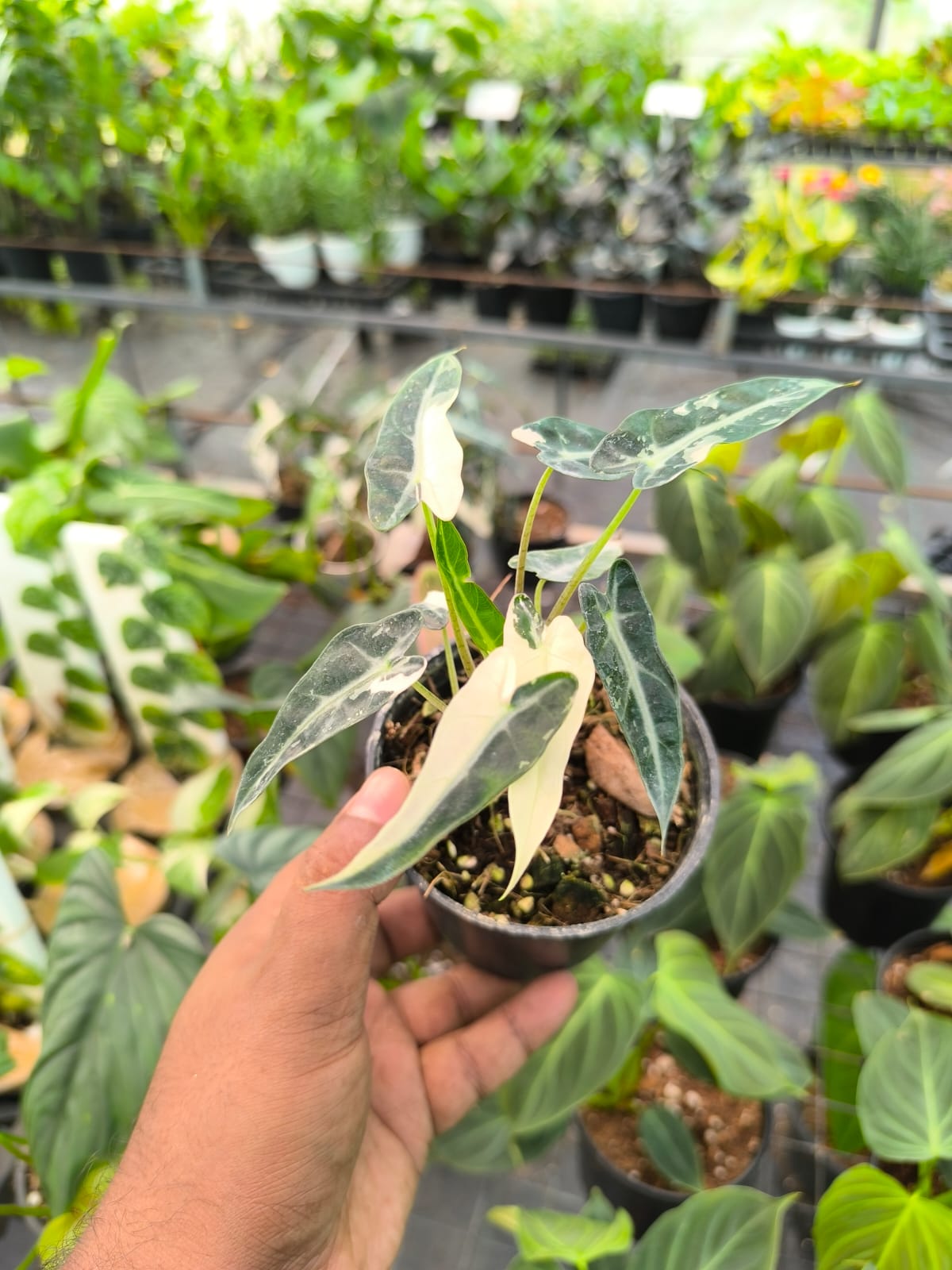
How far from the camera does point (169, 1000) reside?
75 centimetres

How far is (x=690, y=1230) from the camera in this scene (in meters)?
0.69

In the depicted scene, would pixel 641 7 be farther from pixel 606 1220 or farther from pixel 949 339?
pixel 606 1220

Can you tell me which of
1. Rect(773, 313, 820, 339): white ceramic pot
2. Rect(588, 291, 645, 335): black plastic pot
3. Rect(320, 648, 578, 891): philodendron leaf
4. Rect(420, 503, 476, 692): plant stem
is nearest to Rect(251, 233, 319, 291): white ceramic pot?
Rect(588, 291, 645, 335): black plastic pot

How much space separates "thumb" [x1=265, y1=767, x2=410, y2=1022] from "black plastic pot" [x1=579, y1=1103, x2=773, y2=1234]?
0.51m

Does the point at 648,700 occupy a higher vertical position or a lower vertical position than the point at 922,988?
higher

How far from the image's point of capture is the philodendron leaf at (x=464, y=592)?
0.48 m

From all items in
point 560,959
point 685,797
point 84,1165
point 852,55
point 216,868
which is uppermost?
point 852,55

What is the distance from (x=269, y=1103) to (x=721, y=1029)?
0.42m

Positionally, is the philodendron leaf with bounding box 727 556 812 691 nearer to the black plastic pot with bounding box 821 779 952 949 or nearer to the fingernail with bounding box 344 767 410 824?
the black plastic pot with bounding box 821 779 952 949

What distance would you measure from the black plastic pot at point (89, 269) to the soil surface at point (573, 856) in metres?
2.04

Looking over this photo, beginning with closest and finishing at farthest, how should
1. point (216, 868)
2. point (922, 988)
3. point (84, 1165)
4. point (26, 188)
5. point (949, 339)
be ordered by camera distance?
1. point (84, 1165)
2. point (922, 988)
3. point (216, 868)
4. point (949, 339)
5. point (26, 188)

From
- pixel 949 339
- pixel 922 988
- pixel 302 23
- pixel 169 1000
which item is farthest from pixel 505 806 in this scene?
pixel 302 23

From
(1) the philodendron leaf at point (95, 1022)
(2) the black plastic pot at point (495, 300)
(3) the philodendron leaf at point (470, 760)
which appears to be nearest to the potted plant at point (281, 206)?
(2) the black plastic pot at point (495, 300)

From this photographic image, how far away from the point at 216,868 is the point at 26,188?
159 cm
